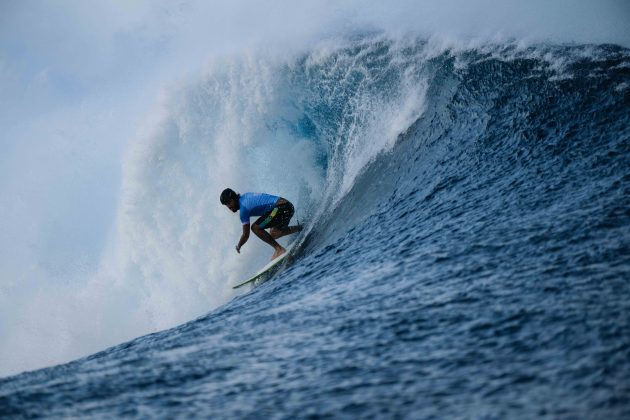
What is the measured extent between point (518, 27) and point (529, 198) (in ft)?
14.1

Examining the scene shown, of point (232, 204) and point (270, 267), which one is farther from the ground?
point (232, 204)

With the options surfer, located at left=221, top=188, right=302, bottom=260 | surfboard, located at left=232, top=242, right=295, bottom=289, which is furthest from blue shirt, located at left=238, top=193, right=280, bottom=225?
surfboard, located at left=232, top=242, right=295, bottom=289

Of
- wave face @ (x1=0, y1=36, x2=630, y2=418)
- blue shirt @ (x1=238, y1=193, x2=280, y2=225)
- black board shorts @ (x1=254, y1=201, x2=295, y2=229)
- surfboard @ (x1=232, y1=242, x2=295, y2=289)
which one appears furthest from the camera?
black board shorts @ (x1=254, y1=201, x2=295, y2=229)

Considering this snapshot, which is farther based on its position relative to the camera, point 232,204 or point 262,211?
point 262,211

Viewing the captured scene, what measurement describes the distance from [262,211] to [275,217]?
228 mm

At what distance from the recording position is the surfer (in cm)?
760

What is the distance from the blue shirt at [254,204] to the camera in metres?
7.61

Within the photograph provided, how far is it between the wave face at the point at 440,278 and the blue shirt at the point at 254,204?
74 centimetres

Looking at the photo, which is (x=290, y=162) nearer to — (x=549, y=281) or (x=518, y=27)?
(x=518, y=27)

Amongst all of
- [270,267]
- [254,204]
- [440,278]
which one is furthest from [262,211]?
[440,278]

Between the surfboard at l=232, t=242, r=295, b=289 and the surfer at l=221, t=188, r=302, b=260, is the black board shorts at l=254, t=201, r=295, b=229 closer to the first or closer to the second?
the surfer at l=221, t=188, r=302, b=260

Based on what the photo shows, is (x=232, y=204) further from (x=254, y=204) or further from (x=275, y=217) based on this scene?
(x=275, y=217)

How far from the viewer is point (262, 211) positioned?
773 centimetres

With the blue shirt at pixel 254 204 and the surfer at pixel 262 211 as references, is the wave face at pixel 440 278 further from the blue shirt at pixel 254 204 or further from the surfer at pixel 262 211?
the blue shirt at pixel 254 204
